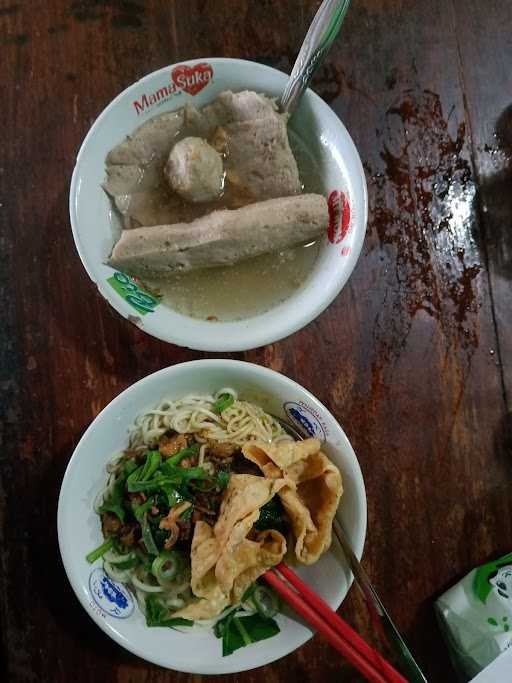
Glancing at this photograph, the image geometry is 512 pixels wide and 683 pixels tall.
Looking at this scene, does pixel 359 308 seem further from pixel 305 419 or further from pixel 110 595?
pixel 110 595

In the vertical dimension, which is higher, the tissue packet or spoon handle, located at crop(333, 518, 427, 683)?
spoon handle, located at crop(333, 518, 427, 683)

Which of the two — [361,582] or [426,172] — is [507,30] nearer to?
[426,172]

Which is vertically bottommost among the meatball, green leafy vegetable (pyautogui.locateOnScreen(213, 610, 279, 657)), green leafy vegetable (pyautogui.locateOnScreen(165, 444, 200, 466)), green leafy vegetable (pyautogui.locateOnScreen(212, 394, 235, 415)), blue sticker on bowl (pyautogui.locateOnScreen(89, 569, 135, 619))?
green leafy vegetable (pyautogui.locateOnScreen(213, 610, 279, 657))

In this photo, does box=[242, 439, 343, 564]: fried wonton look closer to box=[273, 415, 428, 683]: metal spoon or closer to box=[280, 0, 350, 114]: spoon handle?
box=[273, 415, 428, 683]: metal spoon

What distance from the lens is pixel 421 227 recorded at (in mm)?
1583

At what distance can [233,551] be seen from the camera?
1.23 metres

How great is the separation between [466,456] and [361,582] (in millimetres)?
469

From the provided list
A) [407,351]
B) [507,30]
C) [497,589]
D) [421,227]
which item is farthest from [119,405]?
[507,30]

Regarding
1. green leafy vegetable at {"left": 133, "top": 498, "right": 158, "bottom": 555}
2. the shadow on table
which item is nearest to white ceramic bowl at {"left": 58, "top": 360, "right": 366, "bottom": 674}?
green leafy vegetable at {"left": 133, "top": 498, "right": 158, "bottom": 555}

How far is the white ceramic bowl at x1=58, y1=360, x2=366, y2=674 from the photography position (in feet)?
4.09

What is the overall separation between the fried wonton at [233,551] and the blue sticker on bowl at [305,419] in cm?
14

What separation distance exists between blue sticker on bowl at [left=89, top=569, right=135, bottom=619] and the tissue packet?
0.74 metres

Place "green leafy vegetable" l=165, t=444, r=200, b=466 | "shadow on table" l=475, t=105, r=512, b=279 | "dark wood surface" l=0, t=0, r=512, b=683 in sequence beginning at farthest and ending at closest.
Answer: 1. "shadow on table" l=475, t=105, r=512, b=279
2. "dark wood surface" l=0, t=0, r=512, b=683
3. "green leafy vegetable" l=165, t=444, r=200, b=466

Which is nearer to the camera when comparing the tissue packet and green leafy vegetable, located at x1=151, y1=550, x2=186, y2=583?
green leafy vegetable, located at x1=151, y1=550, x2=186, y2=583
